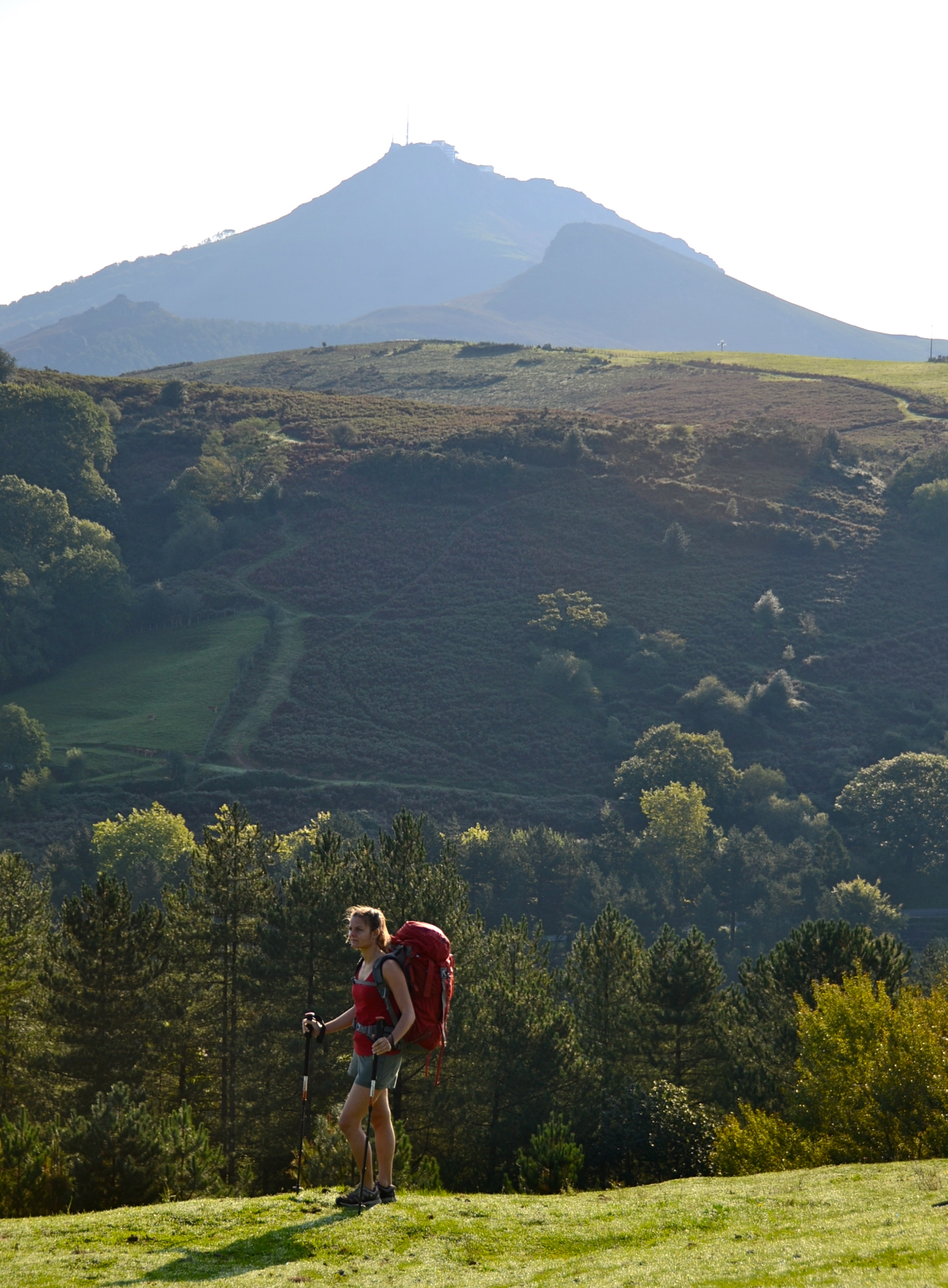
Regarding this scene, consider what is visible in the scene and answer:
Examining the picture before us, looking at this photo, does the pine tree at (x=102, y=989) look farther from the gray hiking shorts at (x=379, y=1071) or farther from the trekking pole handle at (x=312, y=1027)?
the gray hiking shorts at (x=379, y=1071)

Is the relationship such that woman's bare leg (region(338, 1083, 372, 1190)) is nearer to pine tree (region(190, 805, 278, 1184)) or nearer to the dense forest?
the dense forest

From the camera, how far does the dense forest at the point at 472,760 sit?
25094mm

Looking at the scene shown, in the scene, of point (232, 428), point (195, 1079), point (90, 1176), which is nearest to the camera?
point (90, 1176)

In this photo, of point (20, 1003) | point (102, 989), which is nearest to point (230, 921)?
point (102, 989)

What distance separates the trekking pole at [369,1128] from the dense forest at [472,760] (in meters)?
4.43

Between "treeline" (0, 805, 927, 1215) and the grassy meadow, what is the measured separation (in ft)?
141

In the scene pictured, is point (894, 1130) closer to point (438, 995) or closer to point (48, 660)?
point (438, 995)

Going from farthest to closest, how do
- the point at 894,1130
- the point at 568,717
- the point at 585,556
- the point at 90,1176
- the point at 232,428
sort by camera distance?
the point at 232,428 → the point at 585,556 → the point at 568,717 → the point at 894,1130 → the point at 90,1176

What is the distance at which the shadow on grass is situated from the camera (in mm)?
8234

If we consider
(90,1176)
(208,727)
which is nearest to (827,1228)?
(90,1176)

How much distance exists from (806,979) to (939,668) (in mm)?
65725

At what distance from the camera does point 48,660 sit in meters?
82.8

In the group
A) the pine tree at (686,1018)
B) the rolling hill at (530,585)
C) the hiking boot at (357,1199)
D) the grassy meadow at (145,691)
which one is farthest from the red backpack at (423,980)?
the grassy meadow at (145,691)

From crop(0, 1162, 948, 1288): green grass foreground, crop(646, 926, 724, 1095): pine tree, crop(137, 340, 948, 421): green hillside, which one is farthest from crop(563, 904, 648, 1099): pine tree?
crop(137, 340, 948, 421): green hillside
